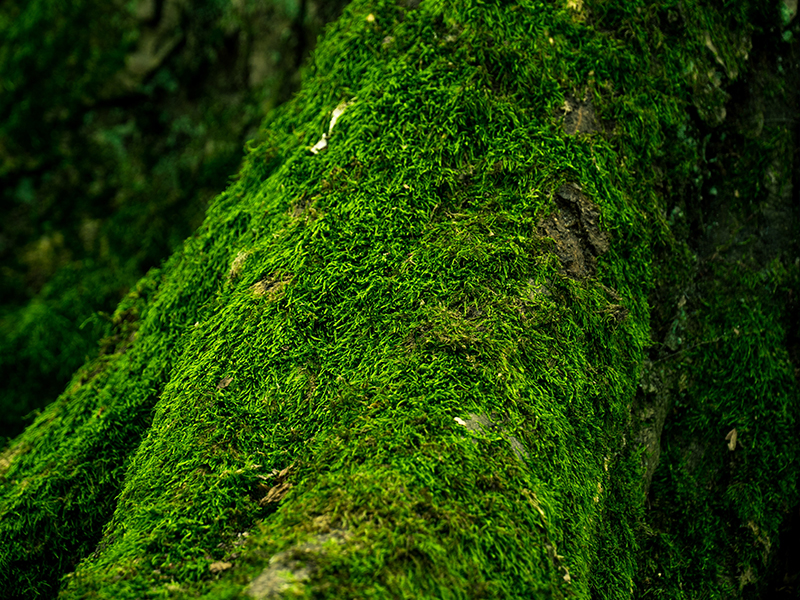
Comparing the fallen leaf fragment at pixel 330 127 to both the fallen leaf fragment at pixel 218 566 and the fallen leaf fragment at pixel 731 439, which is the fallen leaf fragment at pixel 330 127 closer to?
the fallen leaf fragment at pixel 218 566

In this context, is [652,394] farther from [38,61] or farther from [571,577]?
[38,61]

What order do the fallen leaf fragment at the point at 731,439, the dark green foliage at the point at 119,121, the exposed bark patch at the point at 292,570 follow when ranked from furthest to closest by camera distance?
the dark green foliage at the point at 119,121
the fallen leaf fragment at the point at 731,439
the exposed bark patch at the point at 292,570

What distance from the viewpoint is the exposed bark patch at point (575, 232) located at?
2061 mm

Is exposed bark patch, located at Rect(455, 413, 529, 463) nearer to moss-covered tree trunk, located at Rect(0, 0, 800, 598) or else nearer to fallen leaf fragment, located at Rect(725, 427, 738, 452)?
moss-covered tree trunk, located at Rect(0, 0, 800, 598)

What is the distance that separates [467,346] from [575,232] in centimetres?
73

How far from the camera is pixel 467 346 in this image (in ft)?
5.83

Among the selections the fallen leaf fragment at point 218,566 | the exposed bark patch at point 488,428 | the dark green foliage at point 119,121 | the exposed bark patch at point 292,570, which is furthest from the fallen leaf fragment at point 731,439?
the dark green foliage at point 119,121

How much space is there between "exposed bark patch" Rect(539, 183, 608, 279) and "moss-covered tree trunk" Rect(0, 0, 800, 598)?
0.03 ft

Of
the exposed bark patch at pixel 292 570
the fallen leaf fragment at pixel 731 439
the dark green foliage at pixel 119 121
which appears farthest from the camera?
the dark green foliage at pixel 119 121

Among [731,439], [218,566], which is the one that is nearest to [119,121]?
[218,566]

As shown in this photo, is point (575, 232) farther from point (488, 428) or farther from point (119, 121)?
point (119, 121)

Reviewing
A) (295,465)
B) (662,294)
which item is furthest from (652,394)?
(295,465)

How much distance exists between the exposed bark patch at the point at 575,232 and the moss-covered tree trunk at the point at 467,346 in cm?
1

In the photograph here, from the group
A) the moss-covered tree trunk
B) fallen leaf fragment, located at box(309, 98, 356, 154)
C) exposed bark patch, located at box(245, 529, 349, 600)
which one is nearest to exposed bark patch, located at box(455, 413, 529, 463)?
the moss-covered tree trunk
